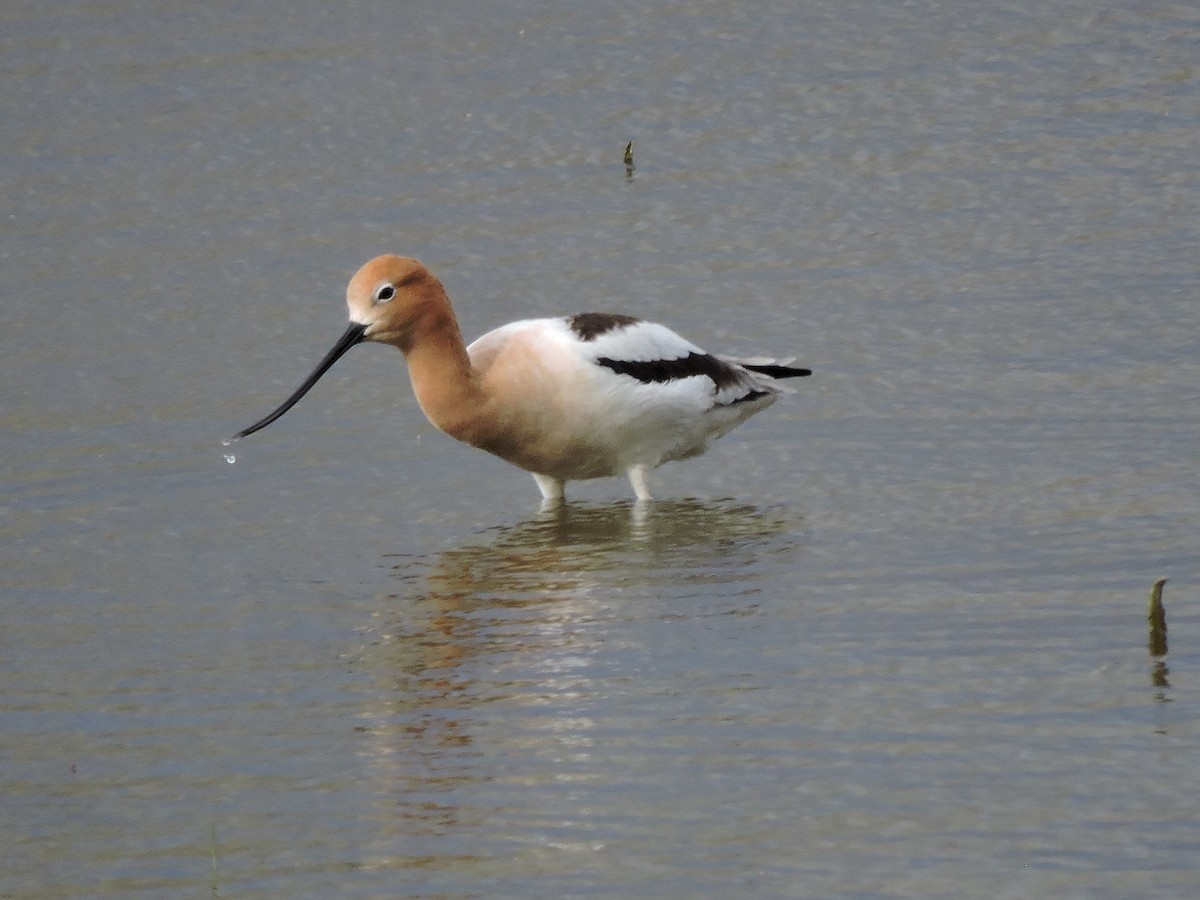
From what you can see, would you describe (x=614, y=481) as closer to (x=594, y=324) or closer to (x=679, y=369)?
(x=679, y=369)

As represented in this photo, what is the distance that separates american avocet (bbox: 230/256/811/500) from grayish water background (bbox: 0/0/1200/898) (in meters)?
0.30

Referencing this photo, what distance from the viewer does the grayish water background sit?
5.98 meters

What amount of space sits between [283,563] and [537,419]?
126cm

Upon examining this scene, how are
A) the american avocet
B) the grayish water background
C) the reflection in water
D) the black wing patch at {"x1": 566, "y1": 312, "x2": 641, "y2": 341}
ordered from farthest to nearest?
the black wing patch at {"x1": 566, "y1": 312, "x2": 641, "y2": 341} → the american avocet → the reflection in water → the grayish water background

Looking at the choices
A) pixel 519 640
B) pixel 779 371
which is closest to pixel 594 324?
pixel 779 371

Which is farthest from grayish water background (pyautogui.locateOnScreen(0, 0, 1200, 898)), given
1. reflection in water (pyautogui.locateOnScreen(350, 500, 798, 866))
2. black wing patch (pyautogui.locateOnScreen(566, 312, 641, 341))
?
black wing patch (pyautogui.locateOnScreen(566, 312, 641, 341))

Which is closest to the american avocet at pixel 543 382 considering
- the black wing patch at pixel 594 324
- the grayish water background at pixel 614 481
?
the black wing patch at pixel 594 324

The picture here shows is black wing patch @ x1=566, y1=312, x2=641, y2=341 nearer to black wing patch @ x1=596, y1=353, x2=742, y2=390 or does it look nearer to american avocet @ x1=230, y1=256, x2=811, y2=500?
american avocet @ x1=230, y1=256, x2=811, y2=500

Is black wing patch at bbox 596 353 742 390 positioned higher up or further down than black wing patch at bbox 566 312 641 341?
further down

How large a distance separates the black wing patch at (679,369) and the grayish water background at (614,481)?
42 centimetres

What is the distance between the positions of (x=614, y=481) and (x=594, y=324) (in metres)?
1.14

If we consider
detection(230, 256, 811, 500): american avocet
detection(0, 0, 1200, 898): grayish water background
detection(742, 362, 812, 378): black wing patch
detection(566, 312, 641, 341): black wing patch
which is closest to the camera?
detection(0, 0, 1200, 898): grayish water background

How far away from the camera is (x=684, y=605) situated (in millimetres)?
7836

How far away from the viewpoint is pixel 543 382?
30.4 ft
